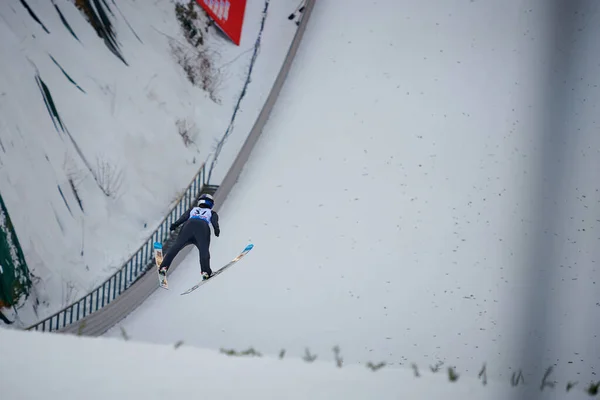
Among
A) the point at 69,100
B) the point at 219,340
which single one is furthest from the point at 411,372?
the point at 69,100

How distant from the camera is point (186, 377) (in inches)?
82.4

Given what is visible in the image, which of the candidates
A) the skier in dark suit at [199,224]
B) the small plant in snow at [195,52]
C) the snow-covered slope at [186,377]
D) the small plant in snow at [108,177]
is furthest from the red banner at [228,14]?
the snow-covered slope at [186,377]

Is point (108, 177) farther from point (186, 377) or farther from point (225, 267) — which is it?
point (186, 377)

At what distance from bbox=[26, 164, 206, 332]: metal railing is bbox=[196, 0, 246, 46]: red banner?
10.7 ft

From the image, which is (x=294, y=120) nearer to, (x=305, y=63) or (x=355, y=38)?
(x=305, y=63)

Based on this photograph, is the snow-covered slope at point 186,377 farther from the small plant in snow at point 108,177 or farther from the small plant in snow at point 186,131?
the small plant in snow at point 186,131

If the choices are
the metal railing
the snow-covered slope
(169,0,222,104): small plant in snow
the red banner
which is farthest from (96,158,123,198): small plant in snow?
the red banner

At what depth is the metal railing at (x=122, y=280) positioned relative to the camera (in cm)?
431

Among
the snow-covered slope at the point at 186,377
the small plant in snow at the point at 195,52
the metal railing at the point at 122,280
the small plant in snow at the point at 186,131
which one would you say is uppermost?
the small plant in snow at the point at 195,52

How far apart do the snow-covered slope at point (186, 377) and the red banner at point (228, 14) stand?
23.7ft

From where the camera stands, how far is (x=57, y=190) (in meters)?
4.57

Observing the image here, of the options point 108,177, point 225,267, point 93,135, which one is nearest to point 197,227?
point 225,267

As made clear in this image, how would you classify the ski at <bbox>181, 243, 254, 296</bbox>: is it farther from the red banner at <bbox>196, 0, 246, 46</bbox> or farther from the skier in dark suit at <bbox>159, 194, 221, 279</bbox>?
the red banner at <bbox>196, 0, 246, 46</bbox>

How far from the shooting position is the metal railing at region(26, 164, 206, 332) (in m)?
4.31
